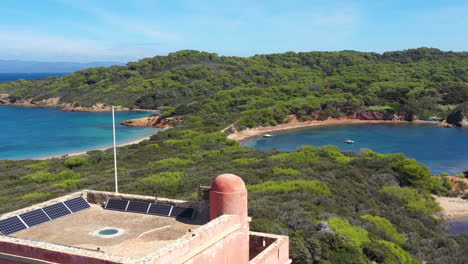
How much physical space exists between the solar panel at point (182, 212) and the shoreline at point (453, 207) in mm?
23512

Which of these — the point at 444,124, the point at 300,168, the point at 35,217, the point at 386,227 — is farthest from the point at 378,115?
the point at 35,217

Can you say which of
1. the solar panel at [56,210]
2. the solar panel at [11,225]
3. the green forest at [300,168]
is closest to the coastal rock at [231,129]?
the green forest at [300,168]

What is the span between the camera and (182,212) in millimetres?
11297

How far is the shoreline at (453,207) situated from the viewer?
94.0 ft

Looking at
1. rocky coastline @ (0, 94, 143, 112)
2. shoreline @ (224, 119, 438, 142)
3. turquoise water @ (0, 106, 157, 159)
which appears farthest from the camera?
rocky coastline @ (0, 94, 143, 112)

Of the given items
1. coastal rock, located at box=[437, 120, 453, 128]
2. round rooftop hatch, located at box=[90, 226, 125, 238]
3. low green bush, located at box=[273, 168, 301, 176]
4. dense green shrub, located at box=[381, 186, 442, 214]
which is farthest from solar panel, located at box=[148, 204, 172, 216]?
coastal rock, located at box=[437, 120, 453, 128]

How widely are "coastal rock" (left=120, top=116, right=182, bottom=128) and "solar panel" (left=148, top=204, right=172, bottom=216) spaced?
62528mm

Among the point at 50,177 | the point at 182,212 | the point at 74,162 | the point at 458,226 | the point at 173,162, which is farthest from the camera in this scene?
the point at 74,162

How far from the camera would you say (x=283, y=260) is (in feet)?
41.4

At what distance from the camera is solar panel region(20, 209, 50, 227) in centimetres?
1075

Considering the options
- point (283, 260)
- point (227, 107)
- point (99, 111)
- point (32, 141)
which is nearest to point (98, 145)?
point (32, 141)

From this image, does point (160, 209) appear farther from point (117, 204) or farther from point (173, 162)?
point (173, 162)

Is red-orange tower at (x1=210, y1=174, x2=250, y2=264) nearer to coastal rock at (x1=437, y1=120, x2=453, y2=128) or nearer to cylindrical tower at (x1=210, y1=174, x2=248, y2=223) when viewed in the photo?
cylindrical tower at (x1=210, y1=174, x2=248, y2=223)

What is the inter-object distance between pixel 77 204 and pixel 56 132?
6854 cm
